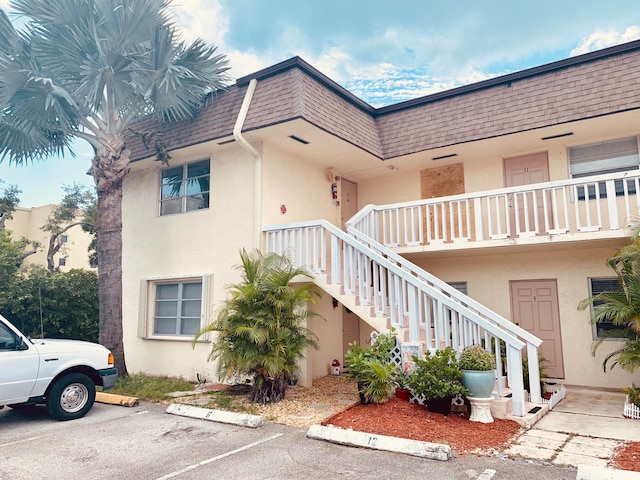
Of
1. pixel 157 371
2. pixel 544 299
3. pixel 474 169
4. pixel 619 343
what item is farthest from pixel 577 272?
pixel 157 371

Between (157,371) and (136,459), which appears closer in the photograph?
(136,459)

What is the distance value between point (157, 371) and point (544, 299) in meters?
8.57

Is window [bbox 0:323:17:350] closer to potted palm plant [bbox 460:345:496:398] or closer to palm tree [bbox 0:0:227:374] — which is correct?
palm tree [bbox 0:0:227:374]

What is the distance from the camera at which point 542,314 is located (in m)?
9.54

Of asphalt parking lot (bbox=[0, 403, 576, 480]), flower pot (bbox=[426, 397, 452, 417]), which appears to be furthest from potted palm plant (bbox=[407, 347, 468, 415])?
asphalt parking lot (bbox=[0, 403, 576, 480])

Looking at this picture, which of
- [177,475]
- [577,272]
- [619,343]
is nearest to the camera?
[177,475]

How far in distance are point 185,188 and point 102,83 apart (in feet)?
9.21

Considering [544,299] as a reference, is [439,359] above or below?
below

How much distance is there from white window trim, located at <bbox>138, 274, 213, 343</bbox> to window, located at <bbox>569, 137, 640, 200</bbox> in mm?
7921

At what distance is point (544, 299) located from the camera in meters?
9.56

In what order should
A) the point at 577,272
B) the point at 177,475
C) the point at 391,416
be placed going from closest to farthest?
the point at 177,475, the point at 391,416, the point at 577,272

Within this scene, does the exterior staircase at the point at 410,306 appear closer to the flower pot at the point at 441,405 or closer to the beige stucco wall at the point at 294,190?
the flower pot at the point at 441,405

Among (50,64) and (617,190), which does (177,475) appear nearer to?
(50,64)

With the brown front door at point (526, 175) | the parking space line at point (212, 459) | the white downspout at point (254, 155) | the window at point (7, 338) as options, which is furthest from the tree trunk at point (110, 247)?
the brown front door at point (526, 175)
